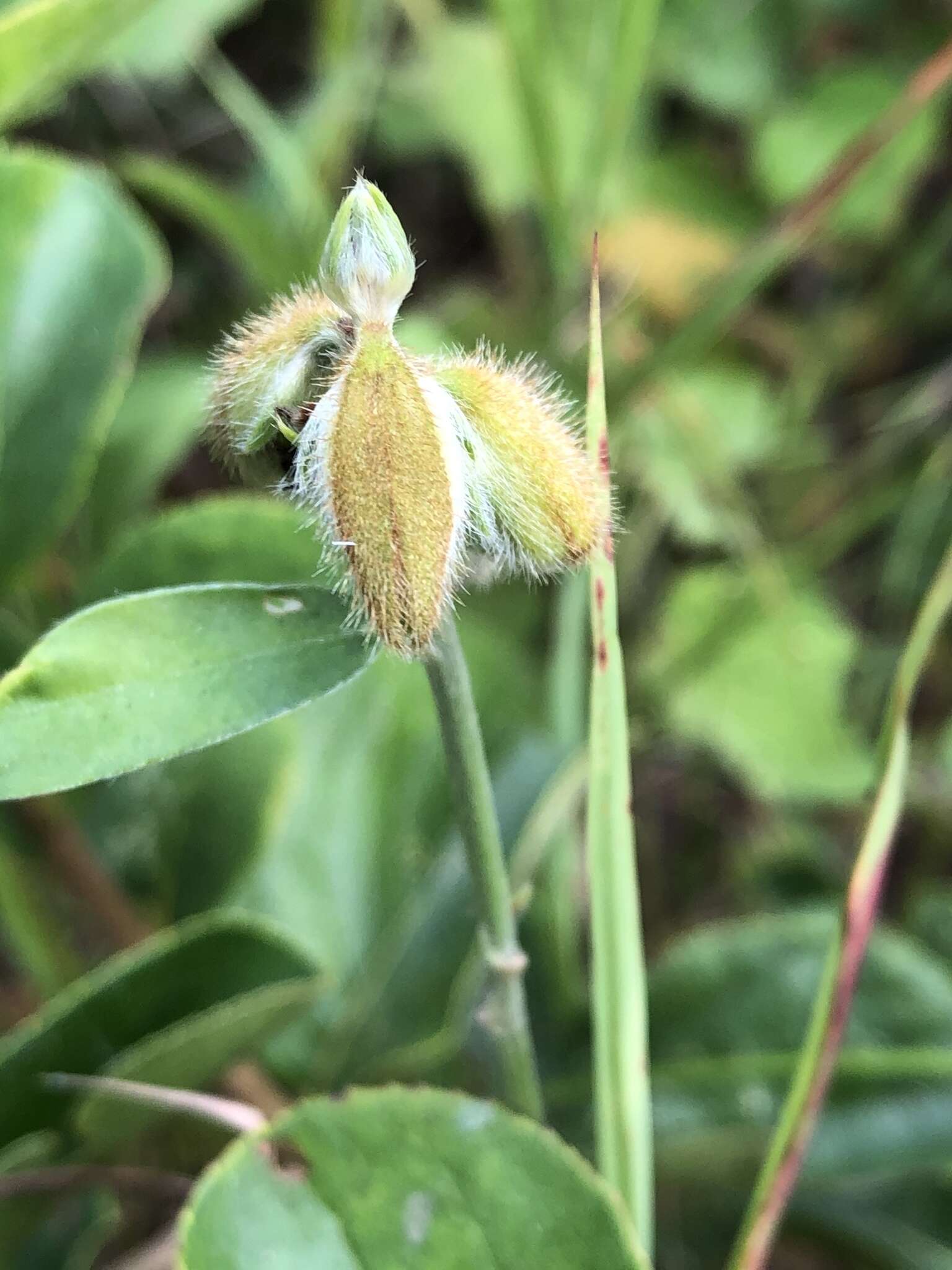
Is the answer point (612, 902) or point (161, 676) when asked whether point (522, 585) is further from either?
point (161, 676)

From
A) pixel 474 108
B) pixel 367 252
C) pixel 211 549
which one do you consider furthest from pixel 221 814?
pixel 474 108

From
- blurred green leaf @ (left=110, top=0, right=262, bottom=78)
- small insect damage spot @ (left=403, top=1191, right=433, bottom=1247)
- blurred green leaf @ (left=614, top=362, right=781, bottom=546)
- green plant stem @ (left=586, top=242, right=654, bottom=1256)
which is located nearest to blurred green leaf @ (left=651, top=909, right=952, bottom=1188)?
green plant stem @ (left=586, top=242, right=654, bottom=1256)

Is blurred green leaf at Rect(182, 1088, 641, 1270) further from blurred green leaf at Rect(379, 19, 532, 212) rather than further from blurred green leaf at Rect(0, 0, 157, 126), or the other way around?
blurred green leaf at Rect(379, 19, 532, 212)

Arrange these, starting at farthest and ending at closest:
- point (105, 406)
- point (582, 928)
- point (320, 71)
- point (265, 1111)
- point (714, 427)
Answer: point (320, 71) < point (714, 427) < point (582, 928) < point (265, 1111) < point (105, 406)

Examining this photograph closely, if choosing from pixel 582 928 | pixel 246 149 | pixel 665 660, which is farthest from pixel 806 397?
pixel 246 149

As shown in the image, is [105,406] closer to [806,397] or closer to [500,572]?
[500,572]

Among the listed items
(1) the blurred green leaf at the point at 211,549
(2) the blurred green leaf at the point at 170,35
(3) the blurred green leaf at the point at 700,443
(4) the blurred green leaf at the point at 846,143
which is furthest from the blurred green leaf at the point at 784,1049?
(2) the blurred green leaf at the point at 170,35
